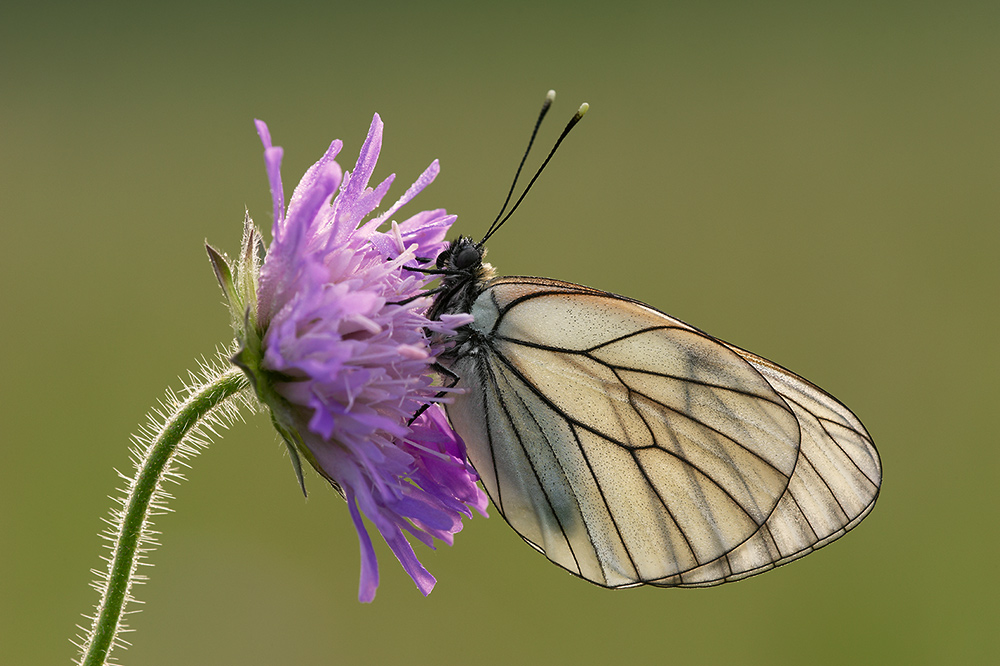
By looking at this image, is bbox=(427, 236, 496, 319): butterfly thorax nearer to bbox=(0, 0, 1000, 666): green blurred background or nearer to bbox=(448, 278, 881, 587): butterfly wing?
bbox=(448, 278, 881, 587): butterfly wing

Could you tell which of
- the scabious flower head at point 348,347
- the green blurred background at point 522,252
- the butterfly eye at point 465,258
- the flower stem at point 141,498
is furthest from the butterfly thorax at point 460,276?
the green blurred background at point 522,252

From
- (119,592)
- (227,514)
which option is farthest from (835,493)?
(227,514)

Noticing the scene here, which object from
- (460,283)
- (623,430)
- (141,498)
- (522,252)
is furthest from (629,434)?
(522,252)

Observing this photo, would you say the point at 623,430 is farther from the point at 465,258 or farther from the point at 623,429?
the point at 465,258

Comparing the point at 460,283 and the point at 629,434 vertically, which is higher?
the point at 460,283

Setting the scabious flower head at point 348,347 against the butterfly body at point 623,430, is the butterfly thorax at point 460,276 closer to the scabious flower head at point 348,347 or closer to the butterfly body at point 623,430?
the butterfly body at point 623,430

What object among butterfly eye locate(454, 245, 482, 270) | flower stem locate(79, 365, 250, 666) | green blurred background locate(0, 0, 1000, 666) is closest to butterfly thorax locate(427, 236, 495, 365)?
butterfly eye locate(454, 245, 482, 270)

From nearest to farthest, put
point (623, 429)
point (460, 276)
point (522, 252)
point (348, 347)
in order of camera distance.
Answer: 1. point (348, 347)
2. point (460, 276)
3. point (623, 429)
4. point (522, 252)
